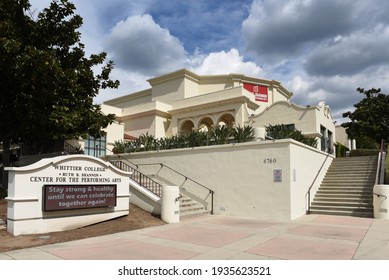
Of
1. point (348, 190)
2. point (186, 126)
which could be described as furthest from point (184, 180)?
point (186, 126)

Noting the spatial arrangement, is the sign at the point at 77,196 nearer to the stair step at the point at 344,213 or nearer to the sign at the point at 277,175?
the sign at the point at 277,175

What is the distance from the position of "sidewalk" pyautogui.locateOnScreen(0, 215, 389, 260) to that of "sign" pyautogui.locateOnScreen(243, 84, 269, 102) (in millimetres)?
27371

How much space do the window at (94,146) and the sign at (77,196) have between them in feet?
42.7

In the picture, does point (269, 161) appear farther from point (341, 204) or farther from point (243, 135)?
point (341, 204)

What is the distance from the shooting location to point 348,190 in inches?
622

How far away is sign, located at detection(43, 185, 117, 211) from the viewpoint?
9797mm

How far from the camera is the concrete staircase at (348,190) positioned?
14141 mm

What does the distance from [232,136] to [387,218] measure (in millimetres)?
7386

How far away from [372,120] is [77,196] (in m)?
35.6

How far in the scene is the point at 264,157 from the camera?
14062 mm

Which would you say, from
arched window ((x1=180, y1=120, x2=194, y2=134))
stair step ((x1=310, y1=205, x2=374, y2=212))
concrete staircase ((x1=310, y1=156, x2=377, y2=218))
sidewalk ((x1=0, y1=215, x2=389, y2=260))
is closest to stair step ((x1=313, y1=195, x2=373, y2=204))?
concrete staircase ((x1=310, y1=156, x2=377, y2=218))

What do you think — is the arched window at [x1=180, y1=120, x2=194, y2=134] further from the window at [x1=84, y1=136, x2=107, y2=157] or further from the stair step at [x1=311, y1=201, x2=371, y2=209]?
the stair step at [x1=311, y1=201, x2=371, y2=209]

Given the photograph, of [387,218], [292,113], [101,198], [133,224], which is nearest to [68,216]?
[101,198]

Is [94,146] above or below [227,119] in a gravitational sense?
below
